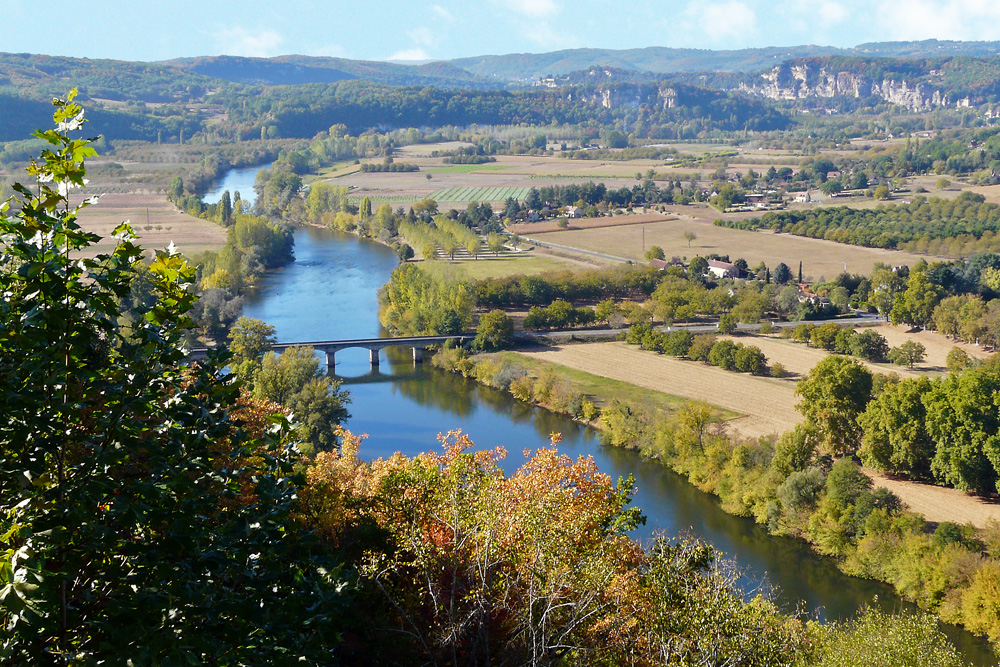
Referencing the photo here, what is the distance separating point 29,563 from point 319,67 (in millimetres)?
162621

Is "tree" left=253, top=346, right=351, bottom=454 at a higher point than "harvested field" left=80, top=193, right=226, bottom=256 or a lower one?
lower

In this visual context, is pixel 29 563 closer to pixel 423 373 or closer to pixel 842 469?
pixel 842 469

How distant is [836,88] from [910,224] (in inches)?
4039

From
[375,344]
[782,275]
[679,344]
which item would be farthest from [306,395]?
[782,275]

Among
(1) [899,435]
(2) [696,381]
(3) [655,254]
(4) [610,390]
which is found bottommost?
(4) [610,390]

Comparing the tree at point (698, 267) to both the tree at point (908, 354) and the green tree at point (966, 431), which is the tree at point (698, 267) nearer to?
the tree at point (908, 354)

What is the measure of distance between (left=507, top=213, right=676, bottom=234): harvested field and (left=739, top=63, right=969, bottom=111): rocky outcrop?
89.1 m

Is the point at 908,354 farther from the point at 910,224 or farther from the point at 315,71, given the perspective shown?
the point at 315,71

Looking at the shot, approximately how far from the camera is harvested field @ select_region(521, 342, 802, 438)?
19822mm

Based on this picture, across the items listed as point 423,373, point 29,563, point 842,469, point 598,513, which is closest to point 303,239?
point 423,373

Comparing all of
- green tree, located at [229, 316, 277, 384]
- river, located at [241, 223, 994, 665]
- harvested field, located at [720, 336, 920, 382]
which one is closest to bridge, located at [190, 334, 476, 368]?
river, located at [241, 223, 994, 665]

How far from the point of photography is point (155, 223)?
41219 millimetres

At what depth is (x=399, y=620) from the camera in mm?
6395

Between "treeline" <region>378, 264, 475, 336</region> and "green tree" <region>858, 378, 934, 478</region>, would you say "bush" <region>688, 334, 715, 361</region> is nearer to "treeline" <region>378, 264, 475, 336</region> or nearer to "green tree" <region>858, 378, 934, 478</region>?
"treeline" <region>378, 264, 475, 336</region>
